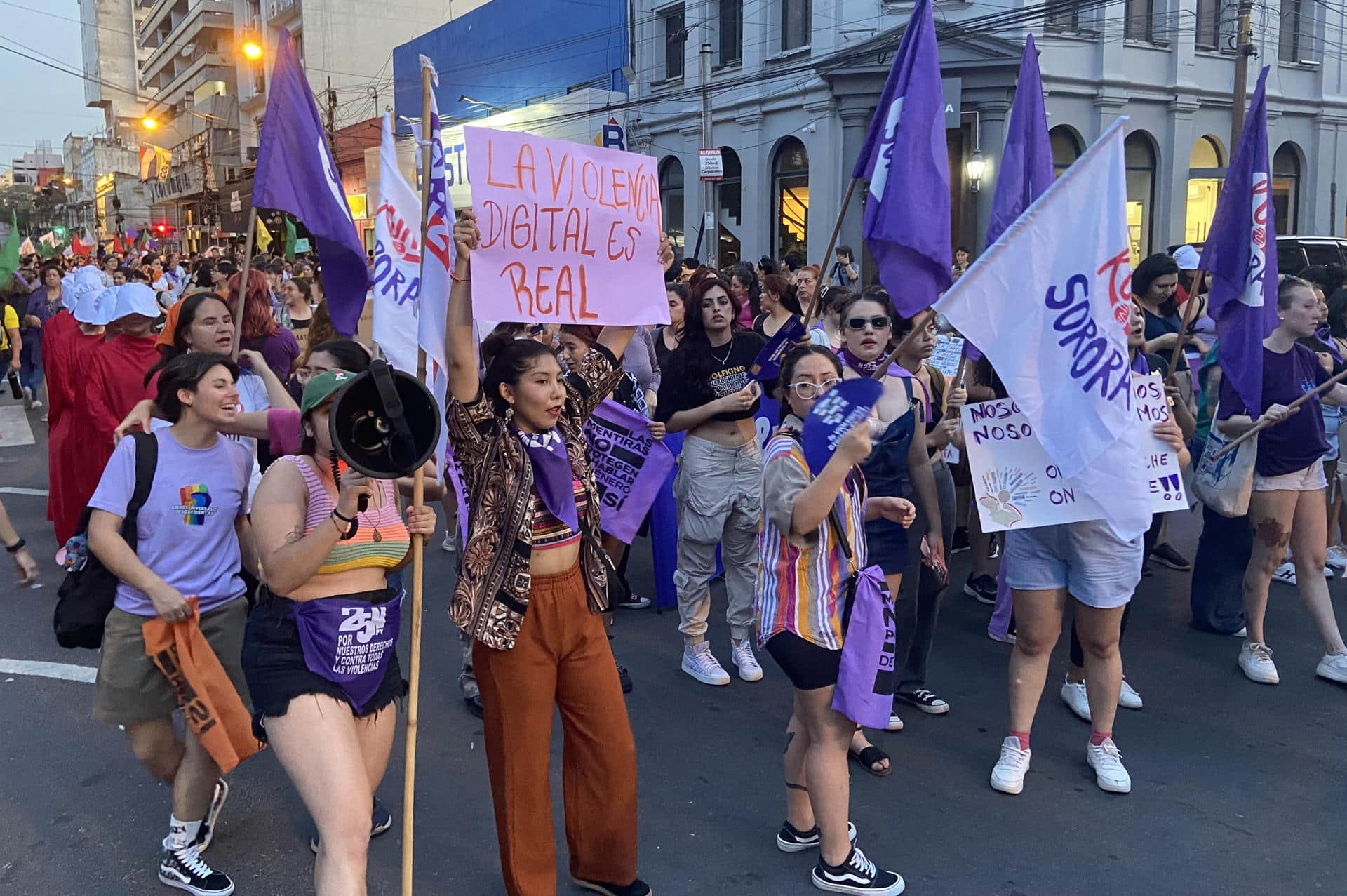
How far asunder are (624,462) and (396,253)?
69.0 inches

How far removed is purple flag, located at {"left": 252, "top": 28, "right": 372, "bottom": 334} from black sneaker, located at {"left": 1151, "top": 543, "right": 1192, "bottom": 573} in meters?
5.36

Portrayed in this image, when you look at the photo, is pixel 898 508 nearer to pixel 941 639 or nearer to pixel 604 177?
pixel 604 177

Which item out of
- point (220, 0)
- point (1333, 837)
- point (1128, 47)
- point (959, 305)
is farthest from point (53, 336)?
point (220, 0)

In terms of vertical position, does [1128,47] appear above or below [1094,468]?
above

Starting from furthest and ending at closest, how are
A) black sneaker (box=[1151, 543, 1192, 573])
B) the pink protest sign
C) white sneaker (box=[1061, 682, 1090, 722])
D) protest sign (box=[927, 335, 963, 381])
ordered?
black sneaker (box=[1151, 543, 1192, 573]), protest sign (box=[927, 335, 963, 381]), white sneaker (box=[1061, 682, 1090, 722]), the pink protest sign

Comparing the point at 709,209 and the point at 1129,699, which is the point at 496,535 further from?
the point at 709,209

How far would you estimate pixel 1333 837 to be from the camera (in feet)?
11.9

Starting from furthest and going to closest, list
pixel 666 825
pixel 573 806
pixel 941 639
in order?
pixel 941 639, pixel 666 825, pixel 573 806

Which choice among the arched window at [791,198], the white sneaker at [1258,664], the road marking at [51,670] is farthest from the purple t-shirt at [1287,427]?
the arched window at [791,198]

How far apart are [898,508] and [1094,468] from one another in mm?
998

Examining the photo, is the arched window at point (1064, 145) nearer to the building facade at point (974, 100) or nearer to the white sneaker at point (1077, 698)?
the building facade at point (974, 100)

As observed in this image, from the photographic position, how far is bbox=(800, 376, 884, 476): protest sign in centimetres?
305

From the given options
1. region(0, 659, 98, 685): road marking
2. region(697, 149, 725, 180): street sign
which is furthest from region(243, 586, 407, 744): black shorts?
region(697, 149, 725, 180): street sign

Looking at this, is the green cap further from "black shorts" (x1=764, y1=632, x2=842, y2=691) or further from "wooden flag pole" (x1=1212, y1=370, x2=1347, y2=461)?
"wooden flag pole" (x1=1212, y1=370, x2=1347, y2=461)
